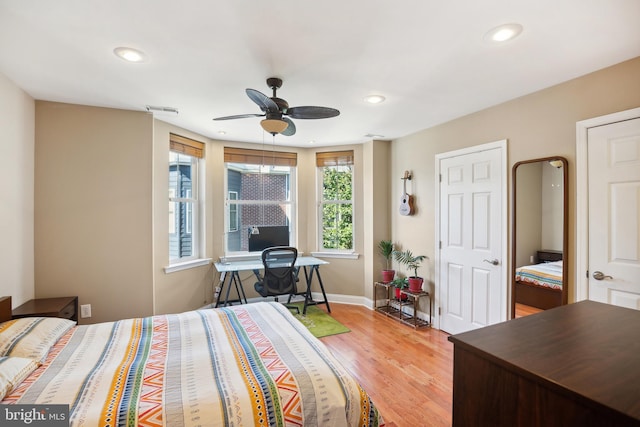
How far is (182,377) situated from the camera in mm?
1384

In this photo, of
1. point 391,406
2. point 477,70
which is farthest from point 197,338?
point 477,70

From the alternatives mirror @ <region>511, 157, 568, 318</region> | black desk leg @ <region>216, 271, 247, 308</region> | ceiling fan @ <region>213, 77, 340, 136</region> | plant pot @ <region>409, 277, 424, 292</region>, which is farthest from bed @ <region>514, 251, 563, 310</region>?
black desk leg @ <region>216, 271, 247, 308</region>

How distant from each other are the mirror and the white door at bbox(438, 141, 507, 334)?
0.14 meters

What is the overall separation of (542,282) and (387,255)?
6.34 ft

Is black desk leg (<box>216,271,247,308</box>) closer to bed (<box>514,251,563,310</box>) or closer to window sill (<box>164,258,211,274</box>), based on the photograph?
window sill (<box>164,258,211,274</box>)

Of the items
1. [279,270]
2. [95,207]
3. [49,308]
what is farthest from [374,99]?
[49,308]

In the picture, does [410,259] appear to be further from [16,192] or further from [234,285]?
[16,192]

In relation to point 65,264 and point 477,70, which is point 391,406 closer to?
point 477,70

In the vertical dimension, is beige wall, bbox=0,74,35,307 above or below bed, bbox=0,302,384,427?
→ above

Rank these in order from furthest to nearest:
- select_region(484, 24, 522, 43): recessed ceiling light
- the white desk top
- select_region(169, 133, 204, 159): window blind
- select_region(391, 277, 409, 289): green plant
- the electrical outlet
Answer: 1. select_region(391, 277, 409, 289): green plant
2. the white desk top
3. select_region(169, 133, 204, 159): window blind
4. the electrical outlet
5. select_region(484, 24, 522, 43): recessed ceiling light

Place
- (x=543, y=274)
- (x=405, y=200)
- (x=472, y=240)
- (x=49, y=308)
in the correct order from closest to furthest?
(x=49, y=308) < (x=543, y=274) < (x=472, y=240) < (x=405, y=200)

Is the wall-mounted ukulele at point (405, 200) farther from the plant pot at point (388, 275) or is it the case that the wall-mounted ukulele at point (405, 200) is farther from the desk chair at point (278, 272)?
the desk chair at point (278, 272)

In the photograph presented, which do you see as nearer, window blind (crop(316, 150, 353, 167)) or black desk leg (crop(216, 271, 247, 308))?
black desk leg (crop(216, 271, 247, 308))

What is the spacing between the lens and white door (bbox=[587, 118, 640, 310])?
2033 mm
